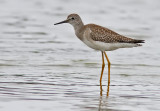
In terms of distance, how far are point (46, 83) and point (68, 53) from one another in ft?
12.8

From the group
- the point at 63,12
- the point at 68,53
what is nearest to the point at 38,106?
the point at 68,53

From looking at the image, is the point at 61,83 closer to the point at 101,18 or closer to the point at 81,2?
the point at 101,18

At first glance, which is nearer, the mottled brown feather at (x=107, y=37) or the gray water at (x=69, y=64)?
the gray water at (x=69, y=64)

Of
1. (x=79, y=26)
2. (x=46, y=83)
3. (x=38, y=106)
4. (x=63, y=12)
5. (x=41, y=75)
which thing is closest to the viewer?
(x=38, y=106)

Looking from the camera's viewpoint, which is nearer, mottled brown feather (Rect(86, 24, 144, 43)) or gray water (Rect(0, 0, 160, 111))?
gray water (Rect(0, 0, 160, 111))

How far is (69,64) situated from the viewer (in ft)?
40.2

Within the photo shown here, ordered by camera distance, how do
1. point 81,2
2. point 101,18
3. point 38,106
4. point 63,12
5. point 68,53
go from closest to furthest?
point 38,106 → point 68,53 → point 101,18 → point 63,12 → point 81,2

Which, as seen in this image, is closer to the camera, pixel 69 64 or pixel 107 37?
pixel 107 37

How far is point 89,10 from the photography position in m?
22.6

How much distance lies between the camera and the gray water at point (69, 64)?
8.60 meters

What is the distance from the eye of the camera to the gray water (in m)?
8.60

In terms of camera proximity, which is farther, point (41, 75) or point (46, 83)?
point (41, 75)

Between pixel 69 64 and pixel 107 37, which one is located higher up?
pixel 107 37

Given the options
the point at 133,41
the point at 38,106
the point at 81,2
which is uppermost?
the point at 81,2
